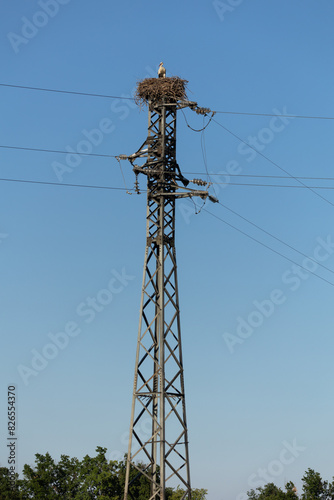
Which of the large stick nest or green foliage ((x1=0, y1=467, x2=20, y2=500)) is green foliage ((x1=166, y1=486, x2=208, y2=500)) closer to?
green foliage ((x1=0, y1=467, x2=20, y2=500))

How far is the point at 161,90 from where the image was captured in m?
36.8

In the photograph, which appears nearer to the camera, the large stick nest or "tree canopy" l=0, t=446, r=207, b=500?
the large stick nest

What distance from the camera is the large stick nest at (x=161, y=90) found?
36781 millimetres

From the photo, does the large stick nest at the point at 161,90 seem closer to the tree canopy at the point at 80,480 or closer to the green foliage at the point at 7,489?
Result: the tree canopy at the point at 80,480

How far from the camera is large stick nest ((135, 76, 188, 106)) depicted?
3678cm

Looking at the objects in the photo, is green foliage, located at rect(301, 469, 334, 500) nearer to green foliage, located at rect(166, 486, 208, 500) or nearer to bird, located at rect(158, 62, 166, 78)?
green foliage, located at rect(166, 486, 208, 500)

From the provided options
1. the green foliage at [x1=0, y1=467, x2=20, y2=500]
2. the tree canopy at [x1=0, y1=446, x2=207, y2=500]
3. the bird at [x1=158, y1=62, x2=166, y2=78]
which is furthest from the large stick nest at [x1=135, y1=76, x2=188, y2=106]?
the green foliage at [x1=0, y1=467, x2=20, y2=500]

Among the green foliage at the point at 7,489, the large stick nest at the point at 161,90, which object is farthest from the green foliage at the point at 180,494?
the large stick nest at the point at 161,90

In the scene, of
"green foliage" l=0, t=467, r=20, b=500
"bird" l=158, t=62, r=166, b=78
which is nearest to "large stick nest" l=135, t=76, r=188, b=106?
"bird" l=158, t=62, r=166, b=78

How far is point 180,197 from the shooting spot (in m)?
35.5

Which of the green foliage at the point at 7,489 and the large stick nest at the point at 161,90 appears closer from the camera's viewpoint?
the large stick nest at the point at 161,90

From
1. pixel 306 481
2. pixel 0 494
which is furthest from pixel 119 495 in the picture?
pixel 306 481

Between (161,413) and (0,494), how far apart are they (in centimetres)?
5841

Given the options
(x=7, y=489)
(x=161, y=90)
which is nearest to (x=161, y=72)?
(x=161, y=90)
